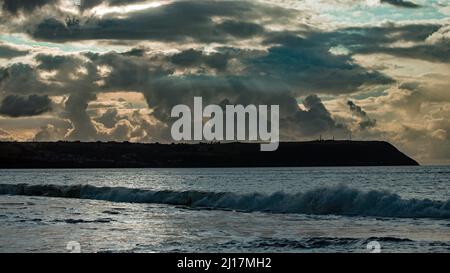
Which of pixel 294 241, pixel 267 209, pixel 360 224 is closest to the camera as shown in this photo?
pixel 294 241

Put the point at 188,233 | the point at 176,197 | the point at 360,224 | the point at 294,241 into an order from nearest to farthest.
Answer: the point at 294,241 < the point at 188,233 < the point at 360,224 < the point at 176,197

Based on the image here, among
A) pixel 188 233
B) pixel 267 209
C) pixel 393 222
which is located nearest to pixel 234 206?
pixel 267 209

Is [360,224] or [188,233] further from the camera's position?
[360,224]

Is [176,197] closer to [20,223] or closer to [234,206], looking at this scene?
[234,206]

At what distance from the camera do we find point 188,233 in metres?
27.4

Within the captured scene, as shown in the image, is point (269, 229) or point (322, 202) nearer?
point (269, 229)

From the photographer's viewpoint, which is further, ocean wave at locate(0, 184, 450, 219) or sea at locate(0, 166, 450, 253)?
ocean wave at locate(0, 184, 450, 219)

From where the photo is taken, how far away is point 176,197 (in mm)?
57312

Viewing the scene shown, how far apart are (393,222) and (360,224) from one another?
8.26 ft

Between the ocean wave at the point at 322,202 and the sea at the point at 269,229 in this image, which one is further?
the ocean wave at the point at 322,202
